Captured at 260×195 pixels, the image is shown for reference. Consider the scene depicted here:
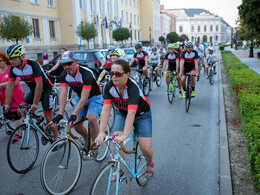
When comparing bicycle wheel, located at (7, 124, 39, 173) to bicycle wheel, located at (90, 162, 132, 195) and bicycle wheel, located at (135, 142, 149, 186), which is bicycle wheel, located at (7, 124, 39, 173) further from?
bicycle wheel, located at (90, 162, 132, 195)

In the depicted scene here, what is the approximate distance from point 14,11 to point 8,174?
1017 inches

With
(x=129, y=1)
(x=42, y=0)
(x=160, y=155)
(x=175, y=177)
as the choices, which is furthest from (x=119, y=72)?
(x=129, y=1)

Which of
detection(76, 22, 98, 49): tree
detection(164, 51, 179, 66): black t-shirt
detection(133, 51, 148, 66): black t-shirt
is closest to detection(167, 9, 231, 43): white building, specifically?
detection(76, 22, 98, 49): tree

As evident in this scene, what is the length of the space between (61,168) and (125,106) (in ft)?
4.41

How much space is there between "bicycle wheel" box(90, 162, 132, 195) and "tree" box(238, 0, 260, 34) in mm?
21820

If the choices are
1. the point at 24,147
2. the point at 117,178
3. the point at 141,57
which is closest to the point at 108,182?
the point at 117,178

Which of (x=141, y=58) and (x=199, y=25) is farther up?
(x=199, y=25)

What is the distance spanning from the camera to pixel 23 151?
4602mm

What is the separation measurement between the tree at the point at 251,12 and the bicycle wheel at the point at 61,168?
2156 centimetres

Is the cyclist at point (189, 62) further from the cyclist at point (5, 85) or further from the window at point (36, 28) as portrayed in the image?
the window at point (36, 28)

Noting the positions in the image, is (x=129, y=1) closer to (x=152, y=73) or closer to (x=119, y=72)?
(x=152, y=73)

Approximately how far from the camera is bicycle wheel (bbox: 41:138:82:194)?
354 centimetres

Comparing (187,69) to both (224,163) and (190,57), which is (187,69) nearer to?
(190,57)

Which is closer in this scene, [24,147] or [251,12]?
[24,147]
